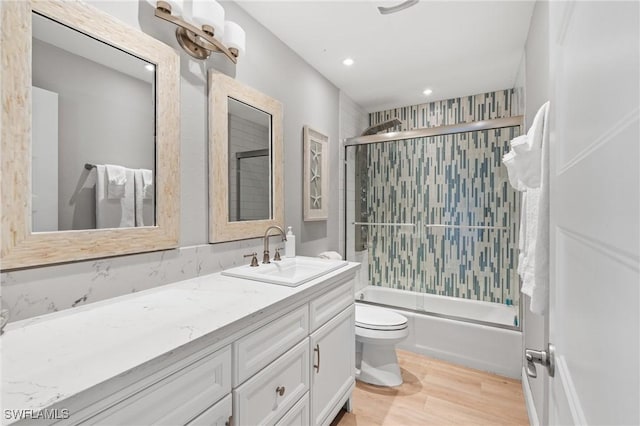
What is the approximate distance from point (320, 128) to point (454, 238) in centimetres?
173

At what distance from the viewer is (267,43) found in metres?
2.08

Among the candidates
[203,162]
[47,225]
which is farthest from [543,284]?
[47,225]

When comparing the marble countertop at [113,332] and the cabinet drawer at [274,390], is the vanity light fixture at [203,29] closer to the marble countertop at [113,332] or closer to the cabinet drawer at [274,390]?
the marble countertop at [113,332]

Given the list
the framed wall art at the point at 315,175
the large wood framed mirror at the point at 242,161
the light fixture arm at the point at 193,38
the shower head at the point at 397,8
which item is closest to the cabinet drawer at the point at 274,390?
the large wood framed mirror at the point at 242,161

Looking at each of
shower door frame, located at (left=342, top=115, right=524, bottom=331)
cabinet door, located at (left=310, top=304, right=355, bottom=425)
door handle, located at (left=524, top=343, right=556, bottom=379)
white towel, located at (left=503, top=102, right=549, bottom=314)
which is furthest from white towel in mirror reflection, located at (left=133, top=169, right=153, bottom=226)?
shower door frame, located at (left=342, top=115, right=524, bottom=331)

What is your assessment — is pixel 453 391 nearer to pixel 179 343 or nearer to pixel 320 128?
pixel 179 343

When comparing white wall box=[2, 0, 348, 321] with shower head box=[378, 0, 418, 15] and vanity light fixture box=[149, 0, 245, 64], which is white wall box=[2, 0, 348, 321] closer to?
vanity light fixture box=[149, 0, 245, 64]

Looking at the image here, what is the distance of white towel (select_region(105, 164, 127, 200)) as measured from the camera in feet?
4.03

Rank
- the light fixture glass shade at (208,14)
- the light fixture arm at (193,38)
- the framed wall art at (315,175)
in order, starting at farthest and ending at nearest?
the framed wall art at (315,175) → the light fixture glass shade at (208,14) → the light fixture arm at (193,38)

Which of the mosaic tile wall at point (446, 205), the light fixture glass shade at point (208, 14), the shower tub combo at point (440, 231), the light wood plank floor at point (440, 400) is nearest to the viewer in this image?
the light fixture glass shade at point (208, 14)

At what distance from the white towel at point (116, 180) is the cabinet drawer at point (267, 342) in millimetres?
791

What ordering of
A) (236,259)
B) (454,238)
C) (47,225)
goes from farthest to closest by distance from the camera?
A: (454,238)
(236,259)
(47,225)

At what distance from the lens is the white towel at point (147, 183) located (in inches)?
52.5

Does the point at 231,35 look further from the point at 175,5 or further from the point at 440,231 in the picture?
the point at 440,231
